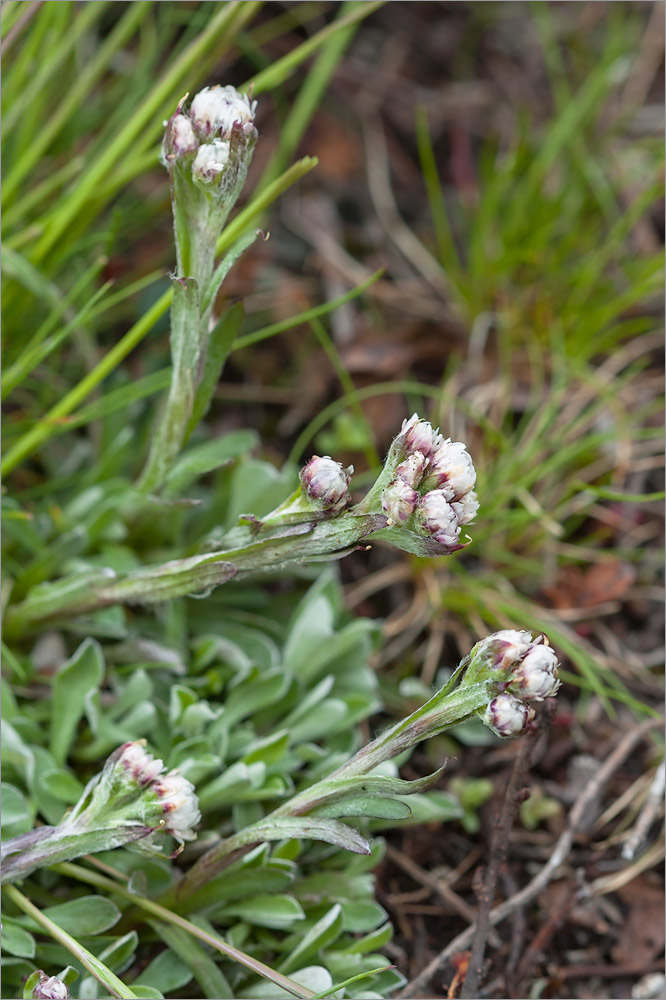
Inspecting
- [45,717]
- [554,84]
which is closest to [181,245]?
[45,717]

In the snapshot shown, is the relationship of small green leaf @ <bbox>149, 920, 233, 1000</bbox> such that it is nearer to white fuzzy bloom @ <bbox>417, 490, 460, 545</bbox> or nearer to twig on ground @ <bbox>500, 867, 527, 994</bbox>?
twig on ground @ <bbox>500, 867, 527, 994</bbox>

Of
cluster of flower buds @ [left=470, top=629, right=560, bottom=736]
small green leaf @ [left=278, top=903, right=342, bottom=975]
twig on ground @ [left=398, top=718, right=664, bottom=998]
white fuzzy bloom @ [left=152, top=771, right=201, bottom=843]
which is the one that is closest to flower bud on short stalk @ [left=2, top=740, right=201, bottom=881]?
white fuzzy bloom @ [left=152, top=771, right=201, bottom=843]

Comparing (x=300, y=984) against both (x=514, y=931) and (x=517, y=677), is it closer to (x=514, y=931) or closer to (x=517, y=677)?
(x=514, y=931)

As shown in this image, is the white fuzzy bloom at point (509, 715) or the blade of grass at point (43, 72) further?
the blade of grass at point (43, 72)

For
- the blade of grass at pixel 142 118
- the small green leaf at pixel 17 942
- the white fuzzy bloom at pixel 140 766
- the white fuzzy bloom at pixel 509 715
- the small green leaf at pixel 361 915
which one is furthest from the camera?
the blade of grass at pixel 142 118

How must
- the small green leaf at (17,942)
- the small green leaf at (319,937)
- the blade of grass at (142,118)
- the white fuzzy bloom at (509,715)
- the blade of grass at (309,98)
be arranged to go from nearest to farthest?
the white fuzzy bloom at (509,715), the small green leaf at (17,942), the small green leaf at (319,937), the blade of grass at (142,118), the blade of grass at (309,98)

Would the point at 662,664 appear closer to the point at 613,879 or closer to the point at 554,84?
the point at 613,879

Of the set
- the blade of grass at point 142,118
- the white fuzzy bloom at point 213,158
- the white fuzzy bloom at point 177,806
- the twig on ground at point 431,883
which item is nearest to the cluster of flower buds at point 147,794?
the white fuzzy bloom at point 177,806

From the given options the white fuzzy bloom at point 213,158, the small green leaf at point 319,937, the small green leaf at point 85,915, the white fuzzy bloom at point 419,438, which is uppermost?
the white fuzzy bloom at point 213,158

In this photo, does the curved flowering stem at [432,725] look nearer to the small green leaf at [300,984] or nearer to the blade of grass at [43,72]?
the small green leaf at [300,984]
